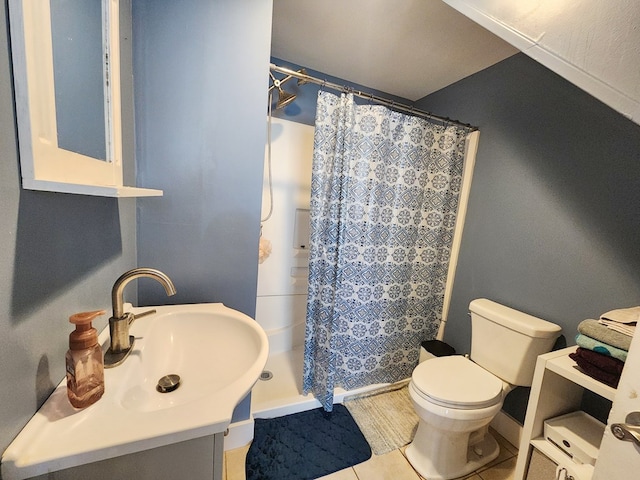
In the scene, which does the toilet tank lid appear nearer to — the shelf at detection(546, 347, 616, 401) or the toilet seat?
the shelf at detection(546, 347, 616, 401)

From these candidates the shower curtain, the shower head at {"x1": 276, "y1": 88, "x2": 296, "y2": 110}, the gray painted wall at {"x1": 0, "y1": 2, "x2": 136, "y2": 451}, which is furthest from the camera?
the shower head at {"x1": 276, "y1": 88, "x2": 296, "y2": 110}

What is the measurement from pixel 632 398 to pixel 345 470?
1213 mm

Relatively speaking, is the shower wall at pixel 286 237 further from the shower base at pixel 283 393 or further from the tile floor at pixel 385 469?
the tile floor at pixel 385 469

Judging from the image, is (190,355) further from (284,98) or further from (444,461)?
(284,98)

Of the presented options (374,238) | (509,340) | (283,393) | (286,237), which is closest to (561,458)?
(509,340)

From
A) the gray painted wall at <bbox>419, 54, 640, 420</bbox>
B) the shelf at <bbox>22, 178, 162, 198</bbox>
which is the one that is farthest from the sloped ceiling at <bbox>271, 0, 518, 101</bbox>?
the shelf at <bbox>22, 178, 162, 198</bbox>

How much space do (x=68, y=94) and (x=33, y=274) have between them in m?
0.42

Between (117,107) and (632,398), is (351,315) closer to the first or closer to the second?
(632,398)

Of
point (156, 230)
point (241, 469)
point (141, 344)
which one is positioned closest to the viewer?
point (141, 344)

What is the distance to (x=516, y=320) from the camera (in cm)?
138

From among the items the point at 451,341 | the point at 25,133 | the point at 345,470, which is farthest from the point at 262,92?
the point at 451,341

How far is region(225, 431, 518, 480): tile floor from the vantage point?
4.13 feet

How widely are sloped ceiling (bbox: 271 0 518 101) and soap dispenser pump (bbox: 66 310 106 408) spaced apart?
5.45ft

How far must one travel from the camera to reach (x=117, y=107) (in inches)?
33.2
